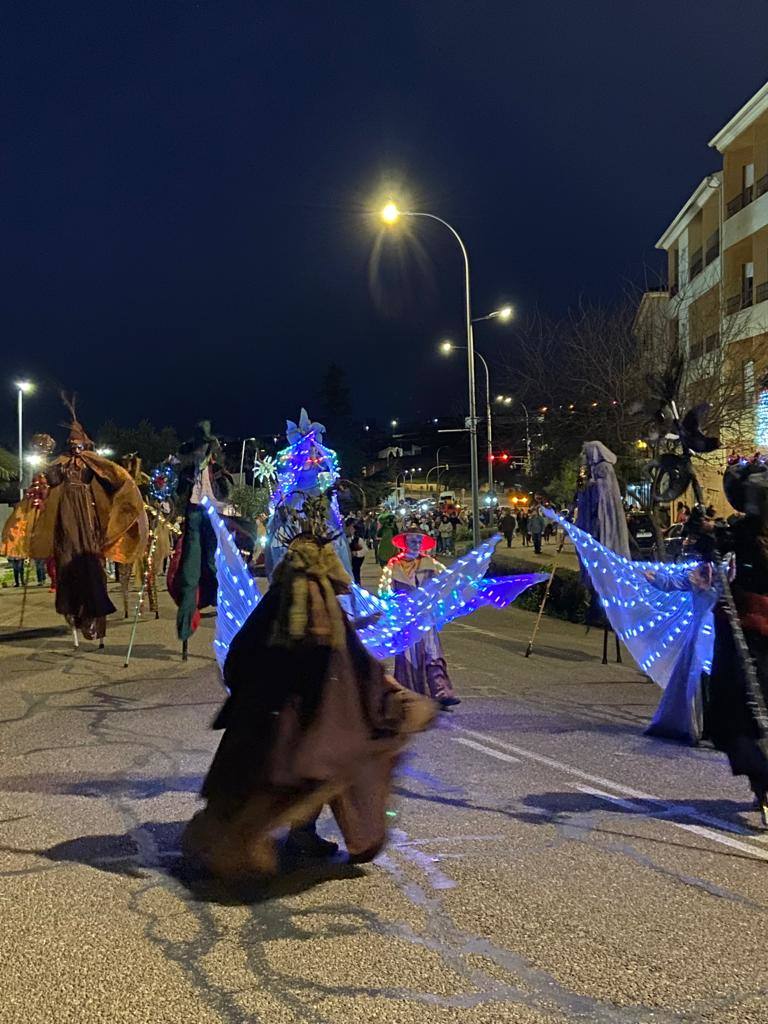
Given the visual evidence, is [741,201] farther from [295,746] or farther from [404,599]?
[295,746]

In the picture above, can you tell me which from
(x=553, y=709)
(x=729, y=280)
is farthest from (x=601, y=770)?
(x=729, y=280)

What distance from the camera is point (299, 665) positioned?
185 inches

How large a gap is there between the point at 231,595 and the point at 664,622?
3.99 meters

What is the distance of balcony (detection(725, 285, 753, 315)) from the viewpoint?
86.9ft

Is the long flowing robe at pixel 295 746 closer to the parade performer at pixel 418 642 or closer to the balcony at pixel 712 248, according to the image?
the parade performer at pixel 418 642

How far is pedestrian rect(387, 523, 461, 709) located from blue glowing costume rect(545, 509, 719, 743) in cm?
170

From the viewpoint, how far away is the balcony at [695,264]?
3085cm

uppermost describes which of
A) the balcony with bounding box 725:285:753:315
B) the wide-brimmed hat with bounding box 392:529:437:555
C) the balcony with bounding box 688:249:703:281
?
the balcony with bounding box 688:249:703:281

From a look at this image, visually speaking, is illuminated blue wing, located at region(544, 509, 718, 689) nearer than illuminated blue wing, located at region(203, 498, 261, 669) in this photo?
Yes

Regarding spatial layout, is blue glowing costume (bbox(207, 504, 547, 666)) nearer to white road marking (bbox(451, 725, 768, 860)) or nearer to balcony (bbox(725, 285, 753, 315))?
white road marking (bbox(451, 725, 768, 860))

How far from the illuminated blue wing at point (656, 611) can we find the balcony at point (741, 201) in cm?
2240

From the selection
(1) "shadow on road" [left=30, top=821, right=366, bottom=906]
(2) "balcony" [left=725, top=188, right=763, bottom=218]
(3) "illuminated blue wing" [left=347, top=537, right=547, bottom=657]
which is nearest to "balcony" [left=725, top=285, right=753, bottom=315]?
(2) "balcony" [left=725, top=188, right=763, bottom=218]

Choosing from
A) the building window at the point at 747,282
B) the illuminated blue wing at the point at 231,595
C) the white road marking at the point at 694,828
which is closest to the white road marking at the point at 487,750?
the white road marking at the point at 694,828

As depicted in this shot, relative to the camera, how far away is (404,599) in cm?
808
